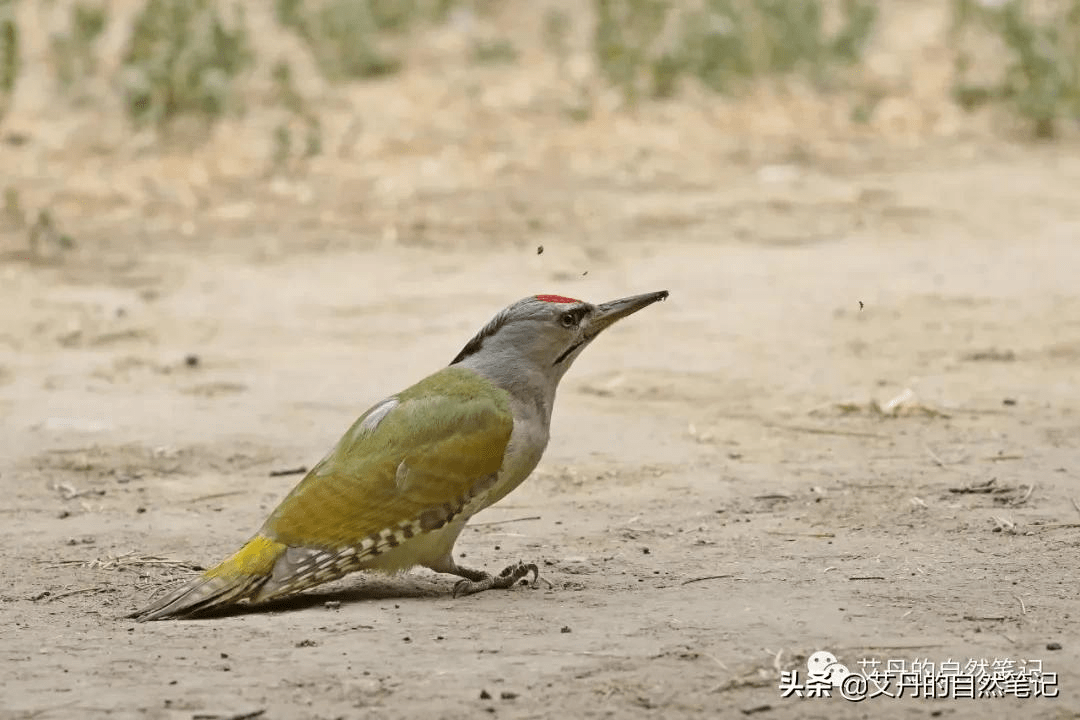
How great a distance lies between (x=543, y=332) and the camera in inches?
202

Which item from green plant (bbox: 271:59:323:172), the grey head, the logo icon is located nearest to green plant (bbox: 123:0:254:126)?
green plant (bbox: 271:59:323:172)

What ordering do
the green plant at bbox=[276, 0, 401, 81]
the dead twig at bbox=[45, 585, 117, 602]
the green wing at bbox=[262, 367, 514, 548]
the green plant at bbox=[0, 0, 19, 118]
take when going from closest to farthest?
the green wing at bbox=[262, 367, 514, 548] < the dead twig at bbox=[45, 585, 117, 602] < the green plant at bbox=[0, 0, 19, 118] < the green plant at bbox=[276, 0, 401, 81]

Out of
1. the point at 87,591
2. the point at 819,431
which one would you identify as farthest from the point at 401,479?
the point at 819,431

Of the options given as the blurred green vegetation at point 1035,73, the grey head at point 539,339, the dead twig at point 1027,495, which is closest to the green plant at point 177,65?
the blurred green vegetation at point 1035,73

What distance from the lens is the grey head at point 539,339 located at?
5121 millimetres

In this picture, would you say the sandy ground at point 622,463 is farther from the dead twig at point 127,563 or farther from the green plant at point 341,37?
the green plant at point 341,37

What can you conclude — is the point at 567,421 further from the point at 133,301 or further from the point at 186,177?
the point at 186,177

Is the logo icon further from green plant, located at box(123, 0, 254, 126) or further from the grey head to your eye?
green plant, located at box(123, 0, 254, 126)

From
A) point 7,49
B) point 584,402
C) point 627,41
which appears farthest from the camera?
point 627,41

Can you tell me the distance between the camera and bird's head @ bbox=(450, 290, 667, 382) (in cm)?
512

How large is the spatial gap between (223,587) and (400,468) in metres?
0.58

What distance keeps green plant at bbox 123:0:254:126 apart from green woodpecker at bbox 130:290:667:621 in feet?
23.8

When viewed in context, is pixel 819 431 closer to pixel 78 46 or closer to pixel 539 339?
pixel 539 339

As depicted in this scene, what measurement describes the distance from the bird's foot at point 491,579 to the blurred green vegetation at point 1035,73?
8638 mm
